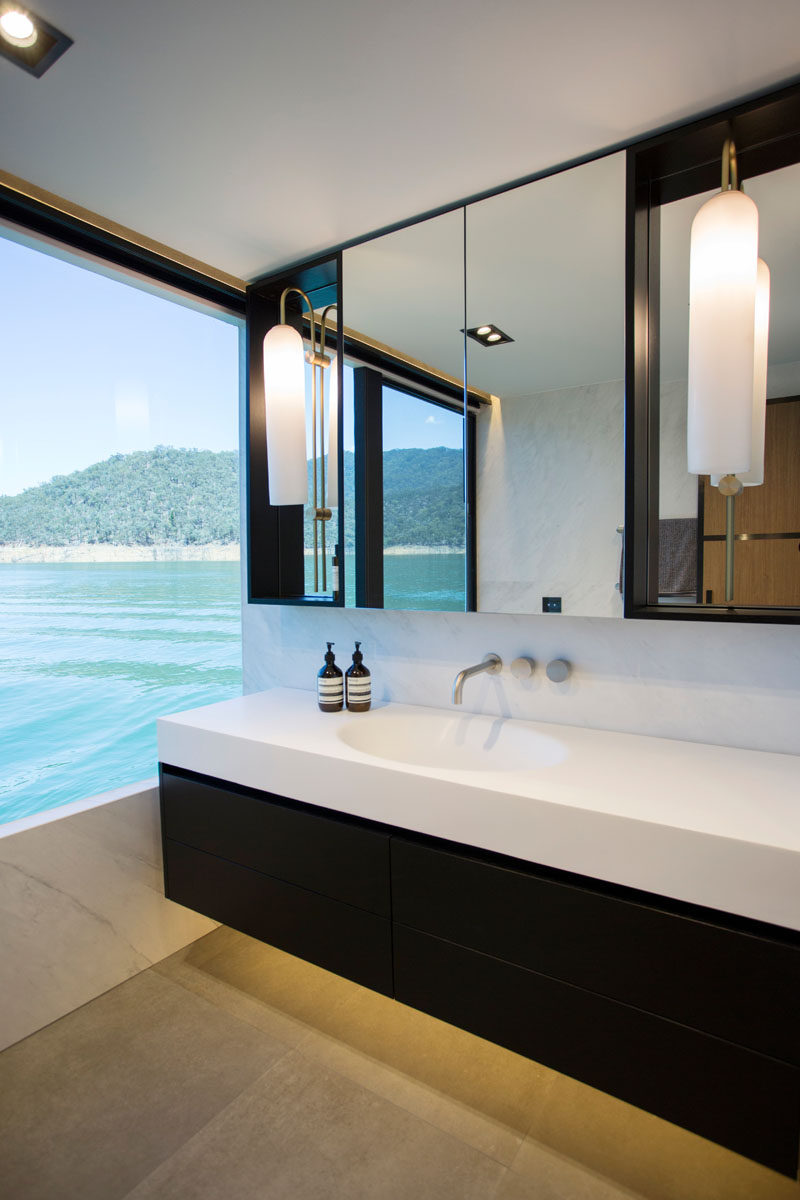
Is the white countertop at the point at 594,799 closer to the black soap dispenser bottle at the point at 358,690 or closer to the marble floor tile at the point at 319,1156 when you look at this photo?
the black soap dispenser bottle at the point at 358,690

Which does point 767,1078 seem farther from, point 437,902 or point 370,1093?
point 370,1093

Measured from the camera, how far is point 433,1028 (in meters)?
1.80

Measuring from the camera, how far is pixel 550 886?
127 cm

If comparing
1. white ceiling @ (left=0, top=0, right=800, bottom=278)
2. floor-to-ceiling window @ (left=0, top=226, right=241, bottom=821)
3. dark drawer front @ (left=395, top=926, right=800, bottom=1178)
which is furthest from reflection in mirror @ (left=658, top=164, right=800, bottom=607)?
floor-to-ceiling window @ (left=0, top=226, right=241, bottom=821)

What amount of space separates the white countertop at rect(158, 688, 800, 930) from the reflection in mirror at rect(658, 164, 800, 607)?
40 centimetres

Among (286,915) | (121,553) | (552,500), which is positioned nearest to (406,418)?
(552,500)

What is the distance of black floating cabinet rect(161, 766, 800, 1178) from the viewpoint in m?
1.10

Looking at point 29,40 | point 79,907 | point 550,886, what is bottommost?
point 79,907

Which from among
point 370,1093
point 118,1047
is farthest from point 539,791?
point 118,1047

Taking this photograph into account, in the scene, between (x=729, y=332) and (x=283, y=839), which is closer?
(x=729, y=332)

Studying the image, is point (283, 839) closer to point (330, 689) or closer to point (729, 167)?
point (330, 689)

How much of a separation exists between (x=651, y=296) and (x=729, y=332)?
10.1 inches

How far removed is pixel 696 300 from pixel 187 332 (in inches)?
67.2

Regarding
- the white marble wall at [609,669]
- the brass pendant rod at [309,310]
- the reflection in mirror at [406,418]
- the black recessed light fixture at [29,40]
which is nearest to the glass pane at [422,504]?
the reflection in mirror at [406,418]
